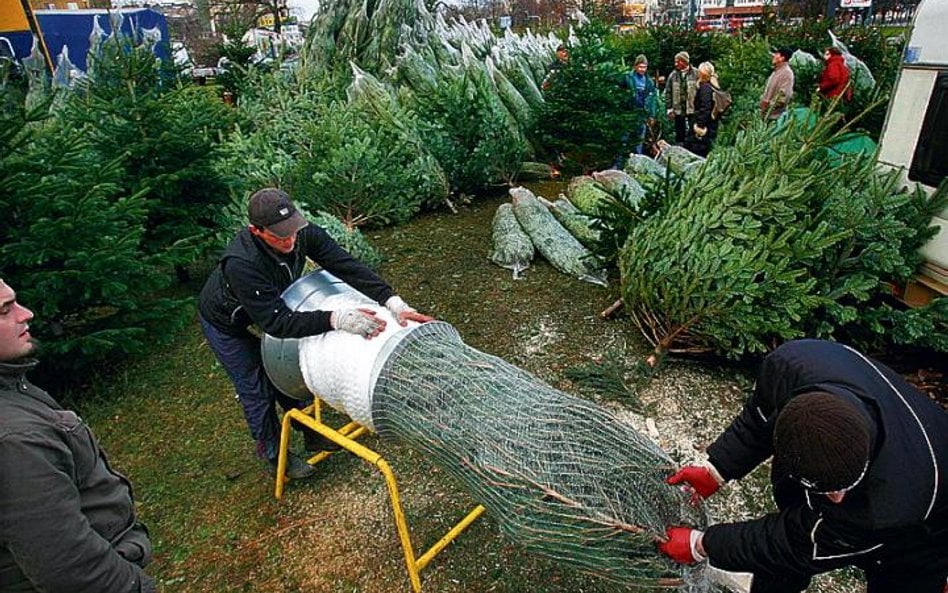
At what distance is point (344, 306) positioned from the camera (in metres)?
2.37

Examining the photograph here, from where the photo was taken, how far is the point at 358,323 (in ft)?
6.95

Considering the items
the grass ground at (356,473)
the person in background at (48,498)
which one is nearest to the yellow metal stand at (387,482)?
the grass ground at (356,473)

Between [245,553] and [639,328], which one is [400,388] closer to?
[245,553]

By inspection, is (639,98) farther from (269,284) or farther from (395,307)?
(269,284)

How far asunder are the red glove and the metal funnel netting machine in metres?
0.05

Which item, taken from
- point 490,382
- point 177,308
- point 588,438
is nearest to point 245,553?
point 490,382

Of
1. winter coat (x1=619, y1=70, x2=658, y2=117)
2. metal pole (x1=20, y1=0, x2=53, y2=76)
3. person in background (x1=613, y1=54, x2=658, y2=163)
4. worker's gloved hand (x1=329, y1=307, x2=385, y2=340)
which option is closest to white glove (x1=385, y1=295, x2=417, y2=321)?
worker's gloved hand (x1=329, y1=307, x2=385, y2=340)

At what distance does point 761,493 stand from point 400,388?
212 centimetres

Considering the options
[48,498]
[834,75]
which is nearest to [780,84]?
[834,75]

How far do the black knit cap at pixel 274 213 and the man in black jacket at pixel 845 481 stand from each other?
1.90 m

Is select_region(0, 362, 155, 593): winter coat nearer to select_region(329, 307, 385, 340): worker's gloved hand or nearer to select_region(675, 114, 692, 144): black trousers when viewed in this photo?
select_region(329, 307, 385, 340): worker's gloved hand

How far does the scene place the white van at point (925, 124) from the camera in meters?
3.62

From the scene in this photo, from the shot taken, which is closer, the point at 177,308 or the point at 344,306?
the point at 344,306

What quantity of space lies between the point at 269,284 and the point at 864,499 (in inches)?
88.8
